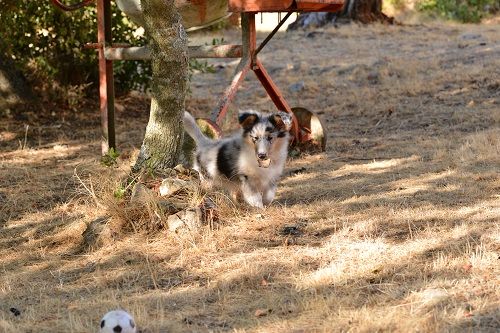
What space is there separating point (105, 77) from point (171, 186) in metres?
2.54

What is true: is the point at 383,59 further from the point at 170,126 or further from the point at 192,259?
the point at 192,259

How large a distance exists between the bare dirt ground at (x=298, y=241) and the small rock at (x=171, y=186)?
37 cm

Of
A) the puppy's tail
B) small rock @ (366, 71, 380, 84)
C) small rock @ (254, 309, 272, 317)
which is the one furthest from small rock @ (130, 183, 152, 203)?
small rock @ (366, 71, 380, 84)

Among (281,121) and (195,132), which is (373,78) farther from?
(281,121)

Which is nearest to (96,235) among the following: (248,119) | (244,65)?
(248,119)

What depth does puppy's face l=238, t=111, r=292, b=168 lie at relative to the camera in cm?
625

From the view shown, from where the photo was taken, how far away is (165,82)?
628 centimetres

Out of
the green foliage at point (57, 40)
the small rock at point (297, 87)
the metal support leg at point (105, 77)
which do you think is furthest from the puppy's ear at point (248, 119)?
the small rock at point (297, 87)

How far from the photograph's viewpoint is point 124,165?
7.82 meters

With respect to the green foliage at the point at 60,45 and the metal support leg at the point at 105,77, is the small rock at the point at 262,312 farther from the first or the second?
the green foliage at the point at 60,45

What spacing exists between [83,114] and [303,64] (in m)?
4.54

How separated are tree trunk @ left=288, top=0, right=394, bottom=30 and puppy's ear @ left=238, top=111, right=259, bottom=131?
11.6 m

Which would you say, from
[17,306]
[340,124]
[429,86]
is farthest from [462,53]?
[17,306]

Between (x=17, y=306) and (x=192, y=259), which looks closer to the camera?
(x=17, y=306)
